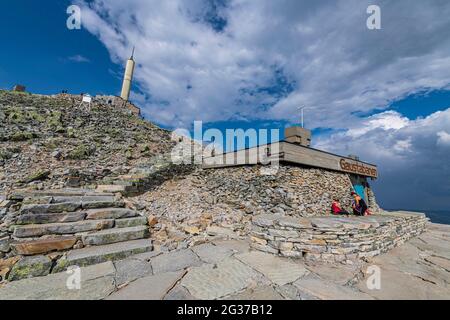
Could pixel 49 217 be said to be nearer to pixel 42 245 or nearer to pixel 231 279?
pixel 42 245

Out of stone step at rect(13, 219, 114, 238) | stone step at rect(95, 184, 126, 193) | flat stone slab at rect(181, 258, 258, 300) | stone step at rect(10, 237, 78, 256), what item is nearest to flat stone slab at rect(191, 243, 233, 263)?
flat stone slab at rect(181, 258, 258, 300)

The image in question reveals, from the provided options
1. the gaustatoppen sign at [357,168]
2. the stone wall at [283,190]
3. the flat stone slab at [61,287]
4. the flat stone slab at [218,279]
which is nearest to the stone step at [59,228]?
the flat stone slab at [61,287]

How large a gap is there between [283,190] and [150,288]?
649 cm

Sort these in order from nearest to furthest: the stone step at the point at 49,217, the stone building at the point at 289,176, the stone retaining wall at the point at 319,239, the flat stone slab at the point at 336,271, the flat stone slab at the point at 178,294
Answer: the flat stone slab at the point at 178,294 < the flat stone slab at the point at 336,271 < the stone step at the point at 49,217 < the stone retaining wall at the point at 319,239 < the stone building at the point at 289,176

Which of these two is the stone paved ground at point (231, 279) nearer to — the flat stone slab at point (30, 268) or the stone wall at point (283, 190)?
the flat stone slab at point (30, 268)

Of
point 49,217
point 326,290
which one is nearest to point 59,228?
point 49,217

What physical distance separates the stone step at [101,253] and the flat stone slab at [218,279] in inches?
70.6

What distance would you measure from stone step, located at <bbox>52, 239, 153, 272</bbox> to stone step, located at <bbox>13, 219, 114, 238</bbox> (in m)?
0.66

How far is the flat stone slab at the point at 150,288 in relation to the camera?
311 cm

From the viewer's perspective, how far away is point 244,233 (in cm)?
693

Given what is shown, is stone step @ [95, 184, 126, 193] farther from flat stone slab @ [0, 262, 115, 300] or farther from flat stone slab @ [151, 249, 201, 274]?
flat stone slab @ [151, 249, 201, 274]

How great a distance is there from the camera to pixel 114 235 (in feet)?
17.1
